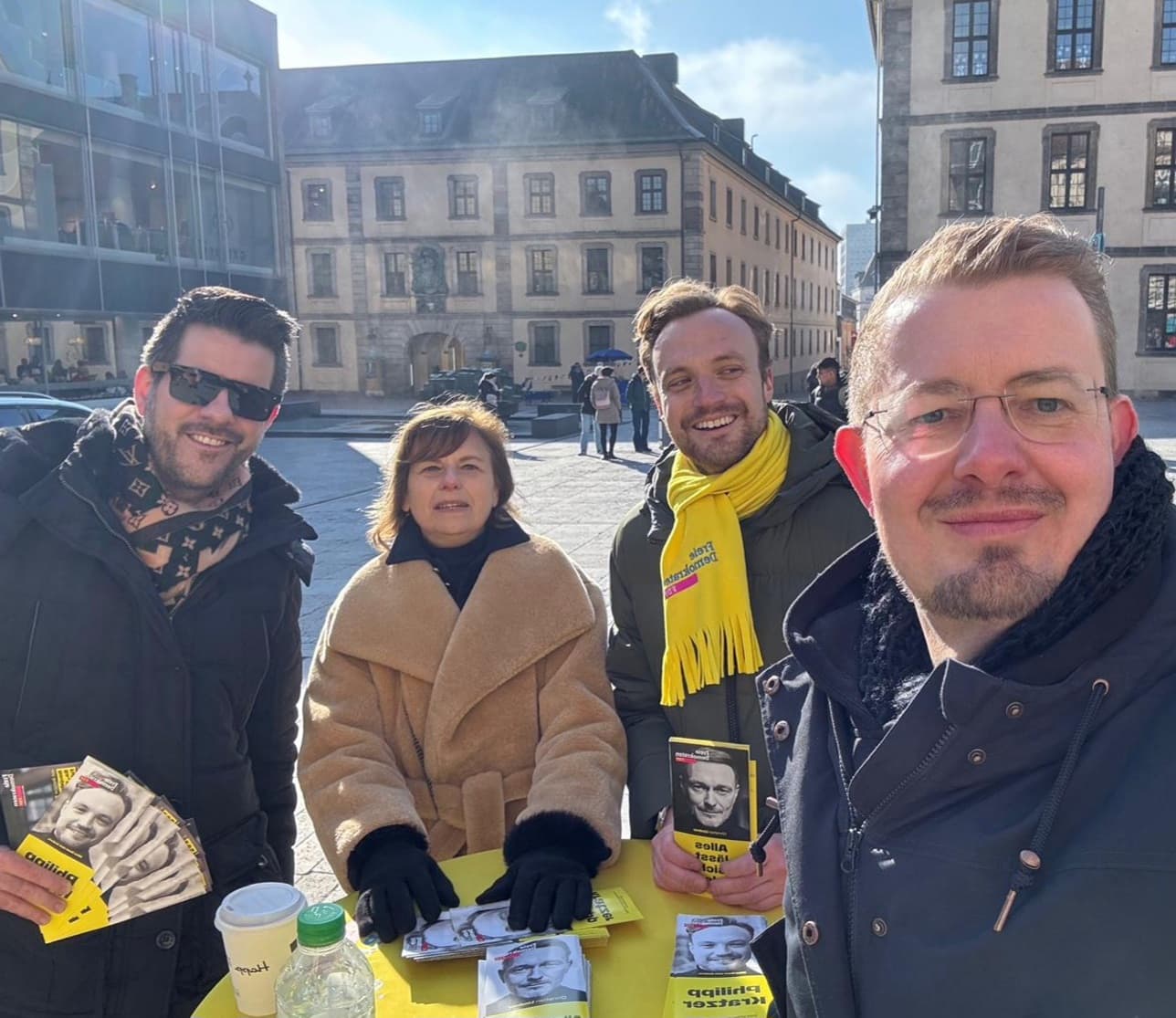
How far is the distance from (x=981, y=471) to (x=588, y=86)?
43611 millimetres

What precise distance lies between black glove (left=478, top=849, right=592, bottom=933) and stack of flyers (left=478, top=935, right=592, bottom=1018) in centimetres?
6

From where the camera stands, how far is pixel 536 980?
1.87 meters

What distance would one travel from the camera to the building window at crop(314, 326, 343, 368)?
1689 inches

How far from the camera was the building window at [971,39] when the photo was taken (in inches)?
1106

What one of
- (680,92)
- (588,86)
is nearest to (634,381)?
(588,86)

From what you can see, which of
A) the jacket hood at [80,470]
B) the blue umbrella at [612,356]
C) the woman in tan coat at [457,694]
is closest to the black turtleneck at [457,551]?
the woman in tan coat at [457,694]

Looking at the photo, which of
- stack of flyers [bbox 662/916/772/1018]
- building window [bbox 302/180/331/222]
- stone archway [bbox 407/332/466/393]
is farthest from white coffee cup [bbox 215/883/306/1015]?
building window [bbox 302/180/331/222]

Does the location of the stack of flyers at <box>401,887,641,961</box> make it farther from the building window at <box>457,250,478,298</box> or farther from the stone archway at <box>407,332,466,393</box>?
the stone archway at <box>407,332,466,393</box>

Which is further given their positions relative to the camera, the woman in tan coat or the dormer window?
the dormer window

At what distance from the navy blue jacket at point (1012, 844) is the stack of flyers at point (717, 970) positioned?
0.46m

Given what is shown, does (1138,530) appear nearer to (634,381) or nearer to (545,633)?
(545,633)

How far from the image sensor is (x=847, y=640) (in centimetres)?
A: 158

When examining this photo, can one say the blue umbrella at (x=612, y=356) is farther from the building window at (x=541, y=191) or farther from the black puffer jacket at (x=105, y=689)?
the black puffer jacket at (x=105, y=689)

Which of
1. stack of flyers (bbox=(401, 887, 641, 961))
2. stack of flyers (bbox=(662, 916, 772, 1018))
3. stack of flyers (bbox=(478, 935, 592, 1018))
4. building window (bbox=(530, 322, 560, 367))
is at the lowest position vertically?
stack of flyers (bbox=(662, 916, 772, 1018))
